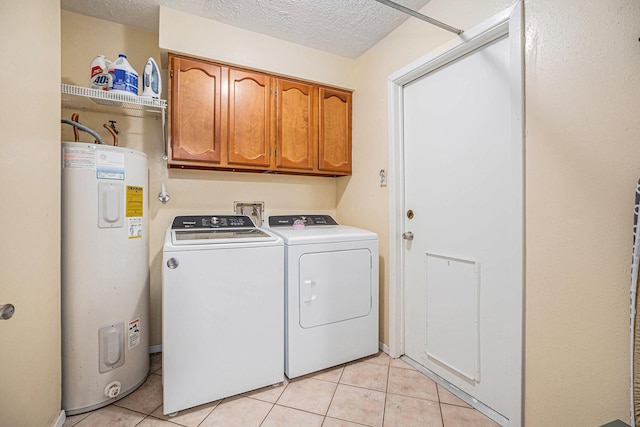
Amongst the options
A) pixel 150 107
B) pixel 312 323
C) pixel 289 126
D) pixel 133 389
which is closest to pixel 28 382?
pixel 133 389

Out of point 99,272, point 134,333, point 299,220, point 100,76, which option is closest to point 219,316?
point 134,333

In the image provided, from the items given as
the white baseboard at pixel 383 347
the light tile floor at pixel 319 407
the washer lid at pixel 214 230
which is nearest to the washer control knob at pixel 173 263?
the washer lid at pixel 214 230

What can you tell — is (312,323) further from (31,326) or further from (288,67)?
(288,67)

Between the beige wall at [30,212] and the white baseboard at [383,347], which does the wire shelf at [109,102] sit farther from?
the white baseboard at [383,347]

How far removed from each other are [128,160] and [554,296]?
228 centimetres

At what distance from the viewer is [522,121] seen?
1.29 meters

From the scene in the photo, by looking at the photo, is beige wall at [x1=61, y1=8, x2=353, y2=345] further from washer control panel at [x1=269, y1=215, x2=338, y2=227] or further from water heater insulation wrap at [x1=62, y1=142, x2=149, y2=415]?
water heater insulation wrap at [x1=62, y1=142, x2=149, y2=415]

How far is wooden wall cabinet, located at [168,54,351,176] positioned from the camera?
1929 millimetres

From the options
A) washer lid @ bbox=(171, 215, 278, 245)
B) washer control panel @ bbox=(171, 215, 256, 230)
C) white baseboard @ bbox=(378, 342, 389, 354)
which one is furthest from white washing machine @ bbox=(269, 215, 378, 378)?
washer control panel @ bbox=(171, 215, 256, 230)

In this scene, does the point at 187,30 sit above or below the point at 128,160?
above

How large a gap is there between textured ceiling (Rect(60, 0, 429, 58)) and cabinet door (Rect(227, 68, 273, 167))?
13.9 inches

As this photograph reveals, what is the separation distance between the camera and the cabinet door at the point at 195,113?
6.23ft

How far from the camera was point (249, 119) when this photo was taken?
2.12 metres

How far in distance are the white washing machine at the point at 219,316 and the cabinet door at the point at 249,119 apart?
0.69 m
